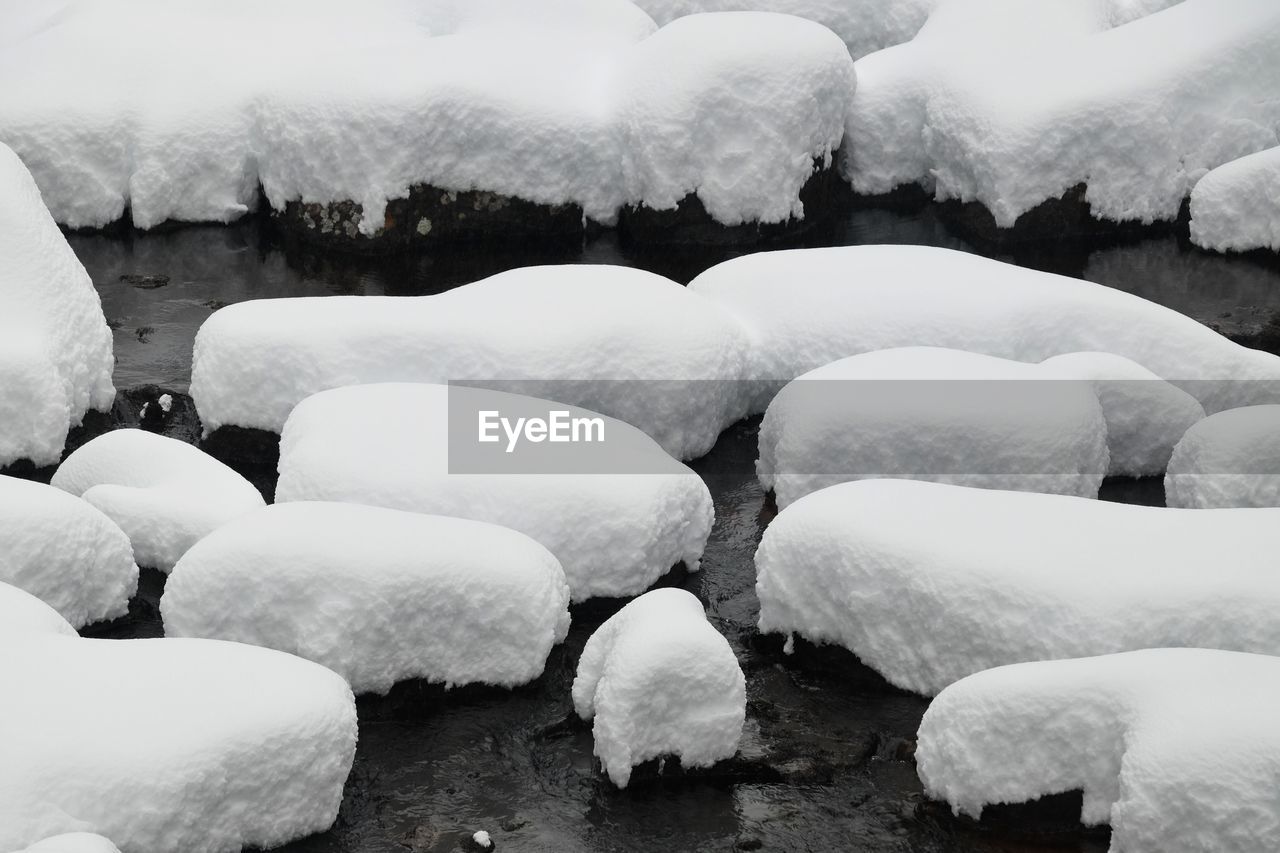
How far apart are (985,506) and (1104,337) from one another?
259 cm

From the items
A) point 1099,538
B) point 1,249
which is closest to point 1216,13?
point 1099,538

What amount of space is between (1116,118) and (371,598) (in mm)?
8155

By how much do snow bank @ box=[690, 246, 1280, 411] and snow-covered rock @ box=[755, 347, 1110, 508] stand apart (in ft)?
2.99

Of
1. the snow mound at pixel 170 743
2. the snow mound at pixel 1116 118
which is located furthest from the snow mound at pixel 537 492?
the snow mound at pixel 1116 118

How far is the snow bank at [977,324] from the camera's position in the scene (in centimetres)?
970

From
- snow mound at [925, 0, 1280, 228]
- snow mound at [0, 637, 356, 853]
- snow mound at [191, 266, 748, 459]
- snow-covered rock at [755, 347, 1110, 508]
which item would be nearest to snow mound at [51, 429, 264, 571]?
snow mound at [191, 266, 748, 459]

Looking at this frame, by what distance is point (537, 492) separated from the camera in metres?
7.94

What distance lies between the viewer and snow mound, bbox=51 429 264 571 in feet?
26.3

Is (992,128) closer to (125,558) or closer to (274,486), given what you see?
(274,486)

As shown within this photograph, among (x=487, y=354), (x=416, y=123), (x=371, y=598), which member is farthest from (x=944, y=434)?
(x=416, y=123)

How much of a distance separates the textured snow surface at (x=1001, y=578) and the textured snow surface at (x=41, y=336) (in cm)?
419

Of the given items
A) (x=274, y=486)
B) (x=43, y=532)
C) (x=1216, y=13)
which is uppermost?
(x=1216, y=13)

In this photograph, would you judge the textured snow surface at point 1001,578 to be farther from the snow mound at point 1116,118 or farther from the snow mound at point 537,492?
the snow mound at point 1116,118

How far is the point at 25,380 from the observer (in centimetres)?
903
